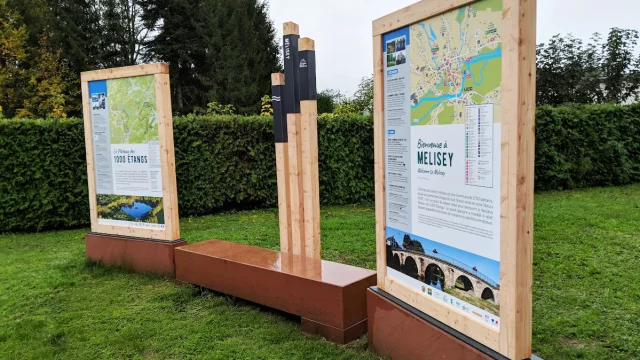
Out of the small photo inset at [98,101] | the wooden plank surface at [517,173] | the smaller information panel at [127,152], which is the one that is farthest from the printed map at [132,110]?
the wooden plank surface at [517,173]

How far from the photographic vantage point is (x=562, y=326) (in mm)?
3959

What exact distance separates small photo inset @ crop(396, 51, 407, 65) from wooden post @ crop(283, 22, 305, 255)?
1705mm

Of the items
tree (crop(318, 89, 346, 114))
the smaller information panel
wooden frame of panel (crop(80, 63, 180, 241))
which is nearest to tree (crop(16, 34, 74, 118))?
tree (crop(318, 89, 346, 114))

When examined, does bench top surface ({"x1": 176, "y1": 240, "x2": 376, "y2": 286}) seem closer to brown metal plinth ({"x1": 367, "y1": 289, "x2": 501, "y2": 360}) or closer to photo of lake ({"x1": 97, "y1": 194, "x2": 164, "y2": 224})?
brown metal plinth ({"x1": 367, "y1": 289, "x2": 501, "y2": 360})

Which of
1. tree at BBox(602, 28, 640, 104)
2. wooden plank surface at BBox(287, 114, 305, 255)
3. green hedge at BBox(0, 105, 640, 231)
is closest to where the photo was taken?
wooden plank surface at BBox(287, 114, 305, 255)

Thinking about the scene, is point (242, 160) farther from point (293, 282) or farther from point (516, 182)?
point (516, 182)

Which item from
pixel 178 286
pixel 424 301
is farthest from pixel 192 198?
pixel 424 301

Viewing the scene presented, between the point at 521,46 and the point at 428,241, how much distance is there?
136cm

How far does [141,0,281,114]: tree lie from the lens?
2630 centimetres

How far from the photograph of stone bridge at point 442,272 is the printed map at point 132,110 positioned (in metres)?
3.54

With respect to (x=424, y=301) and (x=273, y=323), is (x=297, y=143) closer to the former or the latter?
(x=273, y=323)

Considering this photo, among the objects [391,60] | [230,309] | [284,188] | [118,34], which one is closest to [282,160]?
[284,188]

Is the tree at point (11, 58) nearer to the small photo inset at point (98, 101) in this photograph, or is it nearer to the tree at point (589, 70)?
the small photo inset at point (98, 101)

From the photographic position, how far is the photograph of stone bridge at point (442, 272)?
106 inches
